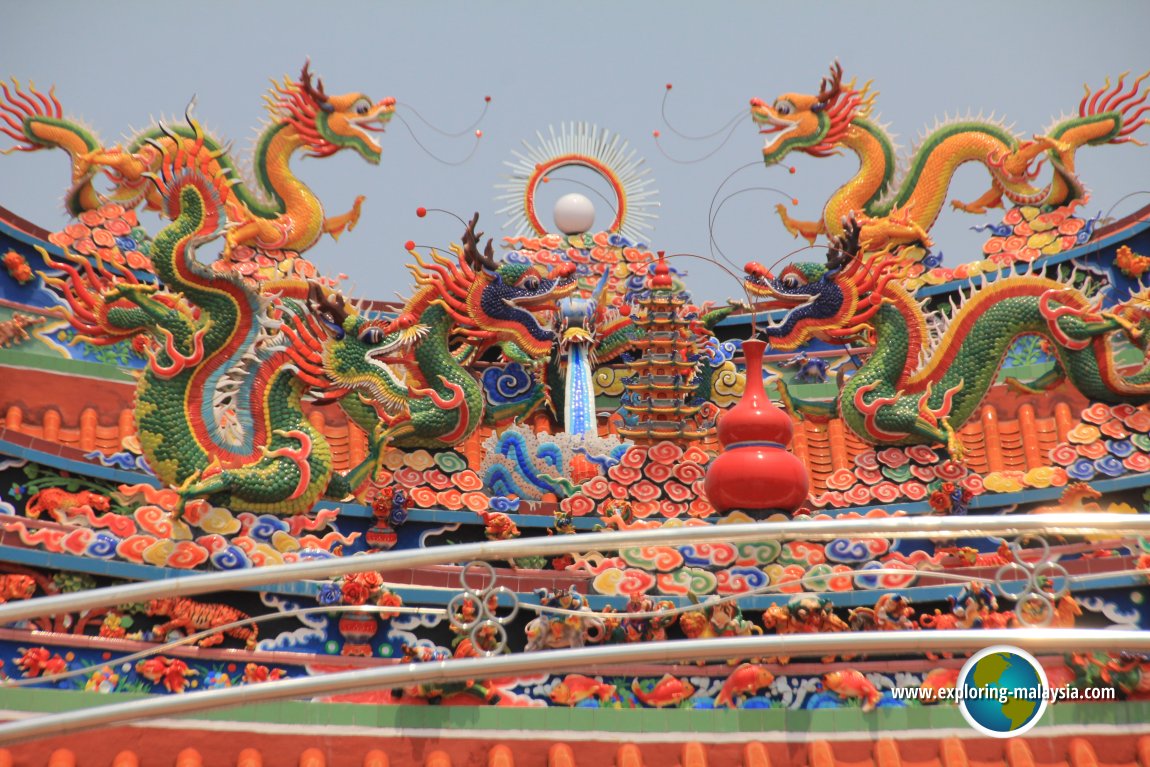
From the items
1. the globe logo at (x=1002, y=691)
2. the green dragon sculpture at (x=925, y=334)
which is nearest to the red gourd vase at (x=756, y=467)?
the globe logo at (x=1002, y=691)

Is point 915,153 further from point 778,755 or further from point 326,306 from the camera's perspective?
point 778,755

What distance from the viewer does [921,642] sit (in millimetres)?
5758

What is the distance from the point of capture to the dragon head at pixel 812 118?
1659 centimetres

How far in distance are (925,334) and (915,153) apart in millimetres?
4569

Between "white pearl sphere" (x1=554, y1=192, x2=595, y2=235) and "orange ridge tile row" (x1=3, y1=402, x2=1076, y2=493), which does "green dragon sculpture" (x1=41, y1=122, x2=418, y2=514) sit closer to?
"orange ridge tile row" (x1=3, y1=402, x2=1076, y2=493)

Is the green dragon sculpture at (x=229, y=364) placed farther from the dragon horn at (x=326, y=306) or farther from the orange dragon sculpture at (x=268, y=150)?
the orange dragon sculpture at (x=268, y=150)

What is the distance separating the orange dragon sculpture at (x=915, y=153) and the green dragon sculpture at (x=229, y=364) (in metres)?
5.96

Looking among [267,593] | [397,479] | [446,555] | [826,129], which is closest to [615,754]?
[446,555]

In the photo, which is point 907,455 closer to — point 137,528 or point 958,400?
point 958,400

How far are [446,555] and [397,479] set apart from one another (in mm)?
5382

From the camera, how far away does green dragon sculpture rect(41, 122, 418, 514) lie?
10391 mm

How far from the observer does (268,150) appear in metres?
16.6

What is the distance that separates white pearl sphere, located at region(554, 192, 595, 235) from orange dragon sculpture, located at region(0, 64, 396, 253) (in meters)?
2.05

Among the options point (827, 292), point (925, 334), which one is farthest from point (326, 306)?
point (925, 334)
